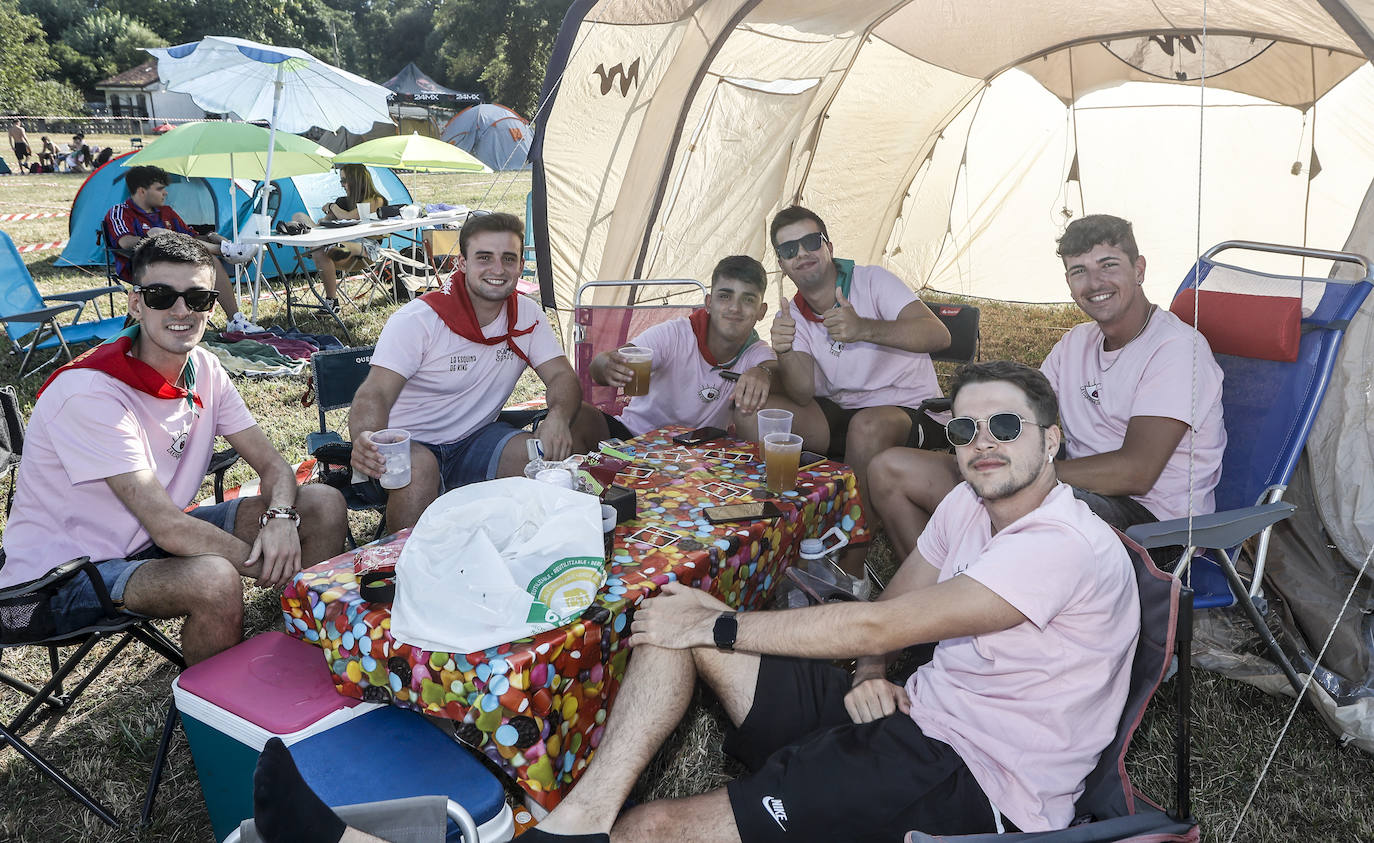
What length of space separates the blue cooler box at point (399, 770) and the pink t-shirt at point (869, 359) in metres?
2.71

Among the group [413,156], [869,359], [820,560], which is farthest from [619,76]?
Answer: [413,156]

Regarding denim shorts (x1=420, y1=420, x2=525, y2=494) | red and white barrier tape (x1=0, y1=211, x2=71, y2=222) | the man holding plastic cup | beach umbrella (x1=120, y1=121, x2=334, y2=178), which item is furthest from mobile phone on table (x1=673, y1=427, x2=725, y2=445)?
red and white barrier tape (x1=0, y1=211, x2=71, y2=222)

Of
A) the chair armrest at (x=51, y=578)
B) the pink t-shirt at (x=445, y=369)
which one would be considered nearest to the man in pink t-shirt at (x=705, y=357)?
the pink t-shirt at (x=445, y=369)

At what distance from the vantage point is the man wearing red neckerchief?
3.87 metres

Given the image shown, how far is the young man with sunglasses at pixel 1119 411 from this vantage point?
2975 mm

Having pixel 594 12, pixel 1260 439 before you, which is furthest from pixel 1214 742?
pixel 594 12

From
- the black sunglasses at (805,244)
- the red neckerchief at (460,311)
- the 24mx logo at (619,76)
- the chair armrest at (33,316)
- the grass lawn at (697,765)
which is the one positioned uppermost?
the 24mx logo at (619,76)

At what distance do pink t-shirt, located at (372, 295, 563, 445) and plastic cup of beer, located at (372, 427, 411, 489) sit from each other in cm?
85

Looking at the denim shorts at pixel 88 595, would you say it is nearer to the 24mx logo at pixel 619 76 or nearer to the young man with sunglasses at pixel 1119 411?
the young man with sunglasses at pixel 1119 411

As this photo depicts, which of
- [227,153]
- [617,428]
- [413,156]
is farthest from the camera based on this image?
[413,156]

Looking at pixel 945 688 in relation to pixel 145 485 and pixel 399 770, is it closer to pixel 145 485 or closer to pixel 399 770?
pixel 399 770

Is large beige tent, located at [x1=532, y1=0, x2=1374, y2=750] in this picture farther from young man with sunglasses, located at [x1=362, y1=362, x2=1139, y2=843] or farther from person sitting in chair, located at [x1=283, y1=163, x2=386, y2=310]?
person sitting in chair, located at [x1=283, y1=163, x2=386, y2=310]

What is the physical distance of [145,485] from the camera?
2590mm

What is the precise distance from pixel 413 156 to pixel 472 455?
787 cm
